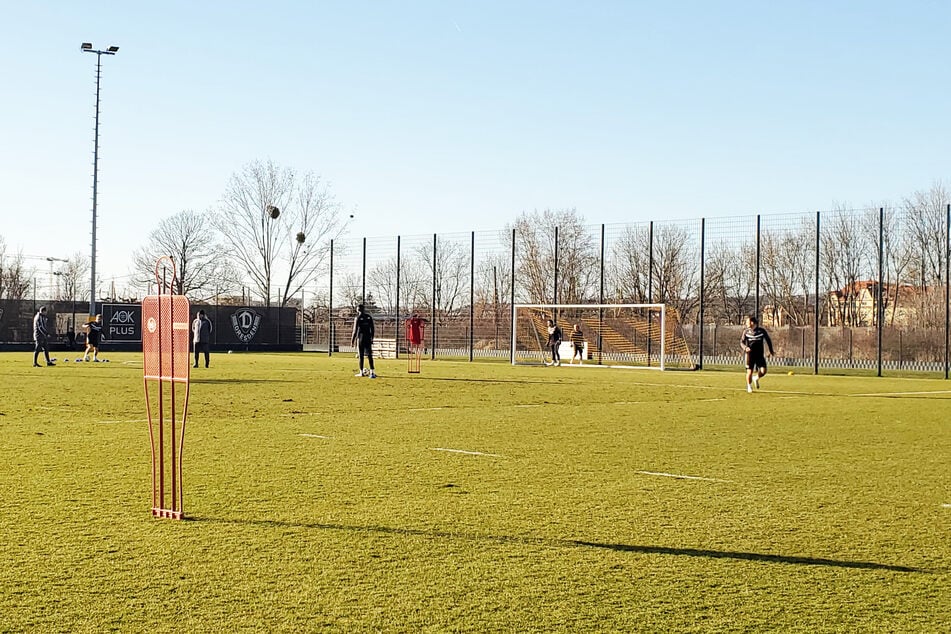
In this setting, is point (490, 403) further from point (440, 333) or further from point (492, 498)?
point (440, 333)

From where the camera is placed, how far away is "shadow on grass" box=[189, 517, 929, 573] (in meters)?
5.98

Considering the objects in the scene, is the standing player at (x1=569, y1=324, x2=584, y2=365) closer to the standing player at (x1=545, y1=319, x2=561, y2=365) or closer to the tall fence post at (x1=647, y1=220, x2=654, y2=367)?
the standing player at (x1=545, y1=319, x2=561, y2=365)

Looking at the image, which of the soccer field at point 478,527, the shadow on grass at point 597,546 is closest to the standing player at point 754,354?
the soccer field at point 478,527

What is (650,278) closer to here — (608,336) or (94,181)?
(608,336)

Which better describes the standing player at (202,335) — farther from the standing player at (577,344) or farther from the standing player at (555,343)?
the standing player at (577,344)

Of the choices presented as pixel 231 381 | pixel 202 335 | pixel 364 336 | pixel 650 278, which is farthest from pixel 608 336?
pixel 231 381

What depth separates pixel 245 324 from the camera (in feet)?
181

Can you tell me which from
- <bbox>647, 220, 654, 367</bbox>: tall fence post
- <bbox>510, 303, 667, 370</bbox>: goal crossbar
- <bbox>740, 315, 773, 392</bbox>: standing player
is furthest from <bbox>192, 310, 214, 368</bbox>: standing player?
<bbox>647, 220, 654, 367</bbox>: tall fence post

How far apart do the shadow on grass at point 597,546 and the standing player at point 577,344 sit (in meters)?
34.3

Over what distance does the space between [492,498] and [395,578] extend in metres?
2.59

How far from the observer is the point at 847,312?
4566 cm

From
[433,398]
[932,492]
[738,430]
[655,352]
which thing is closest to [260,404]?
[433,398]

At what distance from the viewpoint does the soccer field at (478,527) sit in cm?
498

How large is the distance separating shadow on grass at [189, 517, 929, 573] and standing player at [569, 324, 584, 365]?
34315 mm
